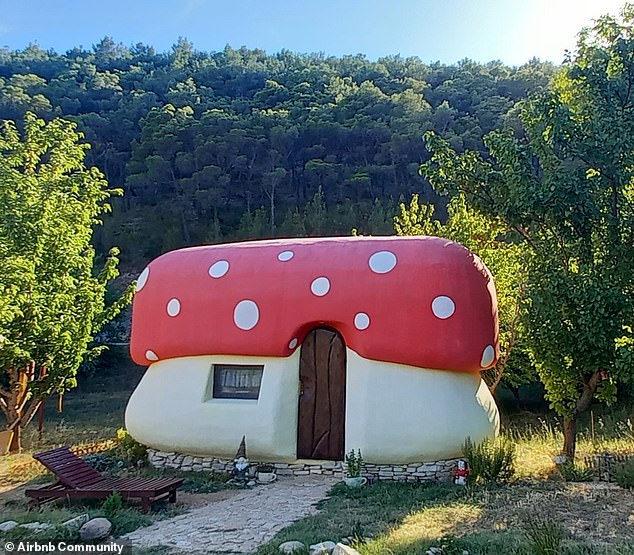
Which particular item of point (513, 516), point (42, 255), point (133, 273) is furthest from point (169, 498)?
point (133, 273)

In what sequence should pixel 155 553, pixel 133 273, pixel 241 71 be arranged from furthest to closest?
pixel 241 71
pixel 133 273
pixel 155 553

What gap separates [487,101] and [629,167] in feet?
85.2

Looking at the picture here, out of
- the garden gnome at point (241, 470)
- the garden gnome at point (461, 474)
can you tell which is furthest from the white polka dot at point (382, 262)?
the garden gnome at point (241, 470)

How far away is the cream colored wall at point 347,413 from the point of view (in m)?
7.77

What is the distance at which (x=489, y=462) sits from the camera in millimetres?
7527

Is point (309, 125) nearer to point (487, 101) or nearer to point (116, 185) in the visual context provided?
point (487, 101)

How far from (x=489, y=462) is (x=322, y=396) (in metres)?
2.36

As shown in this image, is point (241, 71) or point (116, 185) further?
point (241, 71)

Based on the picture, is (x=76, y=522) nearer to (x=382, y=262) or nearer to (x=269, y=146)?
(x=382, y=262)

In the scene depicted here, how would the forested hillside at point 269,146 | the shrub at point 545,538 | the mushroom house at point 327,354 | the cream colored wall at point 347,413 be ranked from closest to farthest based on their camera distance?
the shrub at point 545,538
the cream colored wall at point 347,413
the mushroom house at point 327,354
the forested hillside at point 269,146

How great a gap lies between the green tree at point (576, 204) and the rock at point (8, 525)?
6.31m

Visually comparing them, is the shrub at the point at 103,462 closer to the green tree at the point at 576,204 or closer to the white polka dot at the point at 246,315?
the white polka dot at the point at 246,315

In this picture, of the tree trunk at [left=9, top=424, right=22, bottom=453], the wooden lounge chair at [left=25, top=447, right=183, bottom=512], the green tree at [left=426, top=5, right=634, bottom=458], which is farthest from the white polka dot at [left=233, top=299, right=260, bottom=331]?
the tree trunk at [left=9, top=424, right=22, bottom=453]

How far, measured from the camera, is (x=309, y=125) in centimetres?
3266
